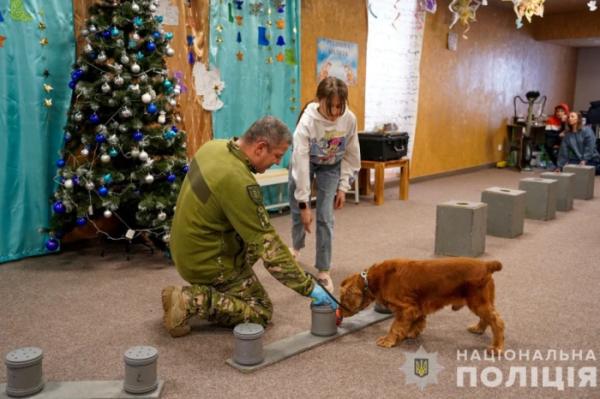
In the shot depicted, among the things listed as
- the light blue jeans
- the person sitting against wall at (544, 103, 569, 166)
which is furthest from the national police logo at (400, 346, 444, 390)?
the person sitting against wall at (544, 103, 569, 166)

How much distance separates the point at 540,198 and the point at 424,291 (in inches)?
135

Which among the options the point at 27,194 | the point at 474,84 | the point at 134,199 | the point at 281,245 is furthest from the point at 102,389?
the point at 474,84

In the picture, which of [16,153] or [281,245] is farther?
[16,153]

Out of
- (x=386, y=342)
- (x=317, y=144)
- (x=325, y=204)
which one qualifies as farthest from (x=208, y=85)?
(x=386, y=342)

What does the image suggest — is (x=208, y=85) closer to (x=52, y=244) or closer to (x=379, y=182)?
(x=52, y=244)

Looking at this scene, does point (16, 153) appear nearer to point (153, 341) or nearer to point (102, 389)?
point (153, 341)

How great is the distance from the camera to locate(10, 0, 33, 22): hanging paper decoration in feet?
12.4

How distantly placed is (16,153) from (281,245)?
2.45 m

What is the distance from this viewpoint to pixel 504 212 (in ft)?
15.3

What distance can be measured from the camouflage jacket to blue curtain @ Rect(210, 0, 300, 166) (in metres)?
2.65

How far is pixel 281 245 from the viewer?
242 centimetres

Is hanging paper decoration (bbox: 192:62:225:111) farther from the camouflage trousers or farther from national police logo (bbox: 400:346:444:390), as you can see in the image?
national police logo (bbox: 400:346:444:390)

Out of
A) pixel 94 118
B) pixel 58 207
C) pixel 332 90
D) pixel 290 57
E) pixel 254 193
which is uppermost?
pixel 290 57

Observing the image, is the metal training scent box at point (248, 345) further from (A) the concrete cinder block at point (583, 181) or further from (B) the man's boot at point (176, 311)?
(A) the concrete cinder block at point (583, 181)
